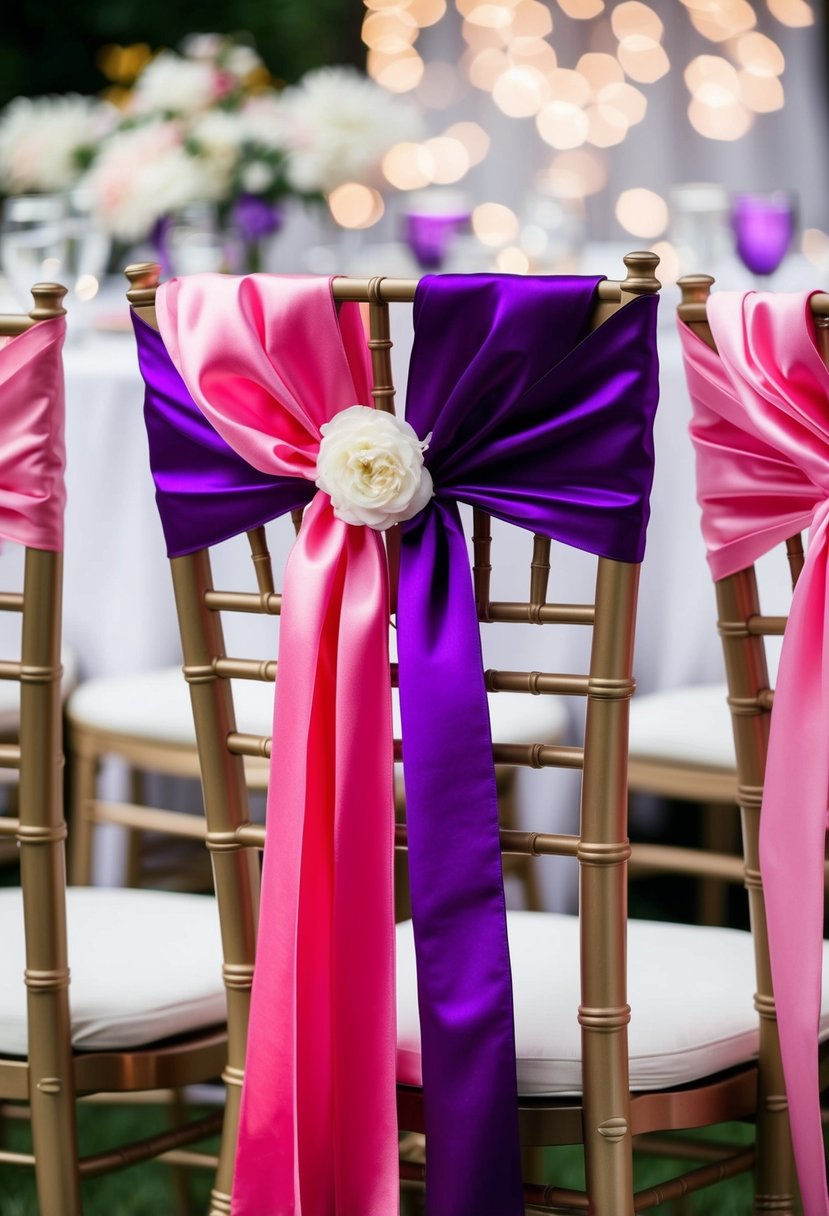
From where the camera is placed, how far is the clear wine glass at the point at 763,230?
2.11m

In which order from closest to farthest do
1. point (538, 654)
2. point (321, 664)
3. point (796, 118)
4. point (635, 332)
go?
point (635, 332) < point (321, 664) < point (538, 654) < point (796, 118)

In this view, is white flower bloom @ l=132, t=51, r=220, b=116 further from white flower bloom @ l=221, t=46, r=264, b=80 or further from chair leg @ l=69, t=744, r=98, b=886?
chair leg @ l=69, t=744, r=98, b=886

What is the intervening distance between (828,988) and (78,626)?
1084mm

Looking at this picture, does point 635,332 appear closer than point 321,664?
Yes

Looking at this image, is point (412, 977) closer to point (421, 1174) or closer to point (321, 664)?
point (421, 1174)

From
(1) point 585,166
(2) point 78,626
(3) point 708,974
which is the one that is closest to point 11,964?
(3) point 708,974

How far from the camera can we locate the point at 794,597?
3.81 feet

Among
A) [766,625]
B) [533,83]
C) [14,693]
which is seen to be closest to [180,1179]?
[14,693]

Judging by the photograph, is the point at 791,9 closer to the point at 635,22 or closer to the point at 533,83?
the point at 635,22

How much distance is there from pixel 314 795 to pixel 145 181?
1500mm

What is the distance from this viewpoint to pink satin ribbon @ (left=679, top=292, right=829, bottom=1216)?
1115mm

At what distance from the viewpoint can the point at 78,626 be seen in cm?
204

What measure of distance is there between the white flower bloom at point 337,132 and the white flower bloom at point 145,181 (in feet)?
0.50

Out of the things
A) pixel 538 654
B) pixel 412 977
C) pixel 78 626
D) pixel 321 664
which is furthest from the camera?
pixel 78 626
